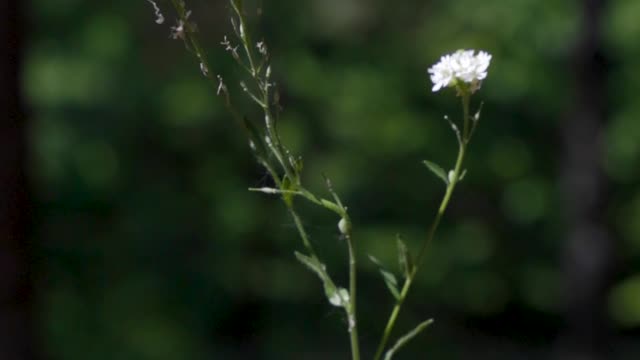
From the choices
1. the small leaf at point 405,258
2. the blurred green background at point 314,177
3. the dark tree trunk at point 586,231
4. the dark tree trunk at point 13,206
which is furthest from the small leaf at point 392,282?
the blurred green background at point 314,177

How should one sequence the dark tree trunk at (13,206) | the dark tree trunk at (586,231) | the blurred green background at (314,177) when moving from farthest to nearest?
1. the blurred green background at (314,177)
2. the dark tree trunk at (586,231)
3. the dark tree trunk at (13,206)

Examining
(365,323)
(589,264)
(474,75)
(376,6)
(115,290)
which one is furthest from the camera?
(376,6)

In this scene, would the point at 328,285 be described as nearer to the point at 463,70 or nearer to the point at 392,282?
the point at 392,282

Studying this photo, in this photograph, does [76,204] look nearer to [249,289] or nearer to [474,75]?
[249,289]

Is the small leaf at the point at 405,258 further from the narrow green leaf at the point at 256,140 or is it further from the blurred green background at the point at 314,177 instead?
the blurred green background at the point at 314,177

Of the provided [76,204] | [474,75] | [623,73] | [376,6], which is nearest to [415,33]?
[376,6]

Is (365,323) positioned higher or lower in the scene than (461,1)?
lower
